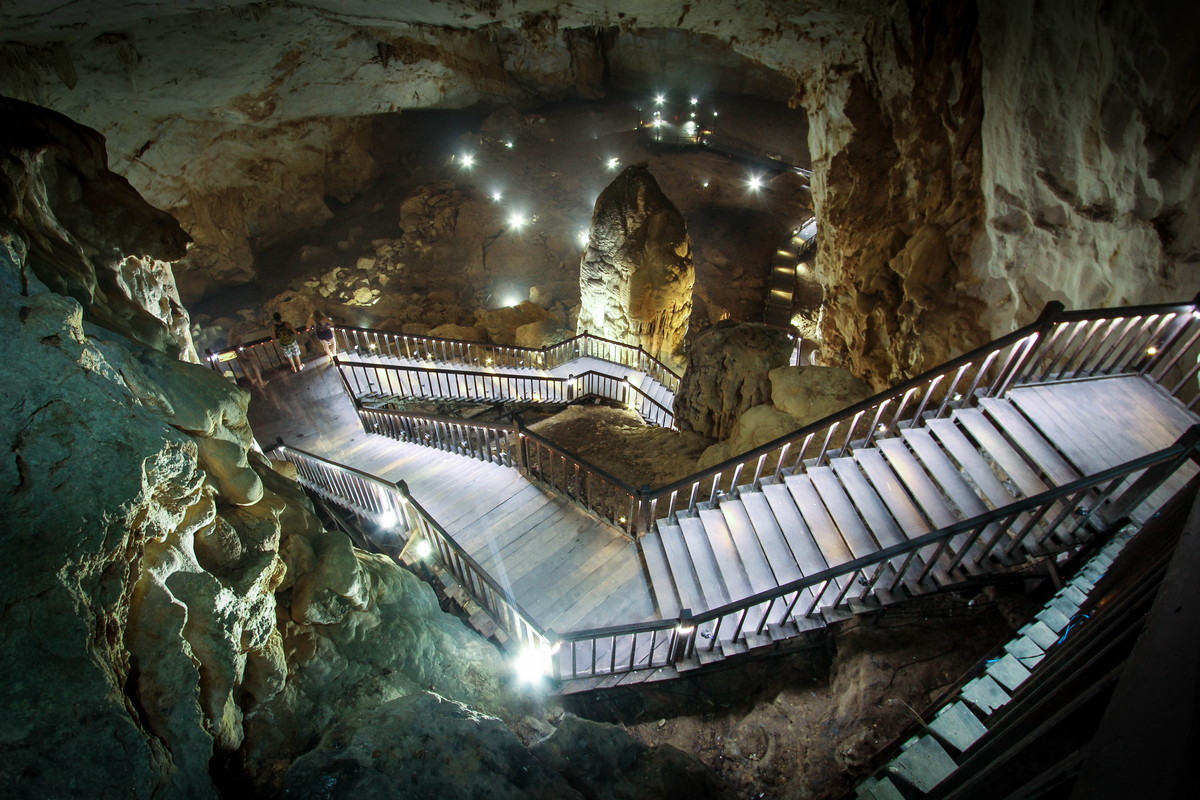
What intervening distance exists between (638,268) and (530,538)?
11889 millimetres

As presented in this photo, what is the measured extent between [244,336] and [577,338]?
42.3 ft

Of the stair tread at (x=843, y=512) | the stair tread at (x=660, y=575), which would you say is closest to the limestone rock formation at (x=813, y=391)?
the stair tread at (x=843, y=512)

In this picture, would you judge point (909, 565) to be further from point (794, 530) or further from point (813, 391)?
point (813, 391)

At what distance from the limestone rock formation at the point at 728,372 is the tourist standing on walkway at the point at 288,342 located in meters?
9.62

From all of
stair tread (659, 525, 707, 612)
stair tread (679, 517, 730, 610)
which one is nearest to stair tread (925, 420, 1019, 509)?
stair tread (679, 517, 730, 610)

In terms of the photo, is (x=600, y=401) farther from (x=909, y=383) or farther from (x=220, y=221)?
(x=220, y=221)

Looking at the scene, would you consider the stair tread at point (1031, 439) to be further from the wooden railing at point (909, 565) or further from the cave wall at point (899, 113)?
the cave wall at point (899, 113)

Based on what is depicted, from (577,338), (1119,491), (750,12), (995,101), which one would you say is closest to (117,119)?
(577,338)

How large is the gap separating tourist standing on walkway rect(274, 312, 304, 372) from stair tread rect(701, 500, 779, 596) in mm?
11059

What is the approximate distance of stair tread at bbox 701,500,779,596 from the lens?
5.83 metres

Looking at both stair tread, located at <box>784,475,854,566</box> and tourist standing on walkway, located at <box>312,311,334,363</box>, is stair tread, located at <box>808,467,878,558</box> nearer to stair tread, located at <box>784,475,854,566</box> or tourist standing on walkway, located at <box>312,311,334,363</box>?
stair tread, located at <box>784,475,854,566</box>

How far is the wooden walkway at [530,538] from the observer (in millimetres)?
6078

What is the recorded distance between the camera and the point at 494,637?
21.0ft

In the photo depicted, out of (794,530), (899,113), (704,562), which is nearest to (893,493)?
(794,530)
